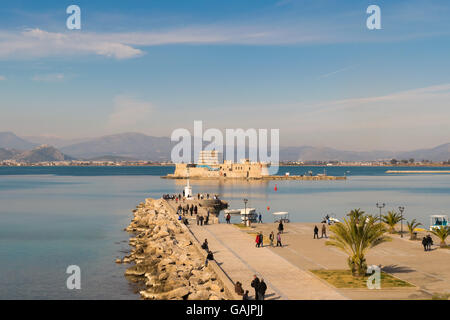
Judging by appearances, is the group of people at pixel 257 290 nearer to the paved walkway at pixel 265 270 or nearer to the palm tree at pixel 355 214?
the paved walkway at pixel 265 270

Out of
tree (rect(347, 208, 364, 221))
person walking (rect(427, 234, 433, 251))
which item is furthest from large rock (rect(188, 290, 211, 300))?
person walking (rect(427, 234, 433, 251))

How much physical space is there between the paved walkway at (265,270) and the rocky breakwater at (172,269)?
119cm

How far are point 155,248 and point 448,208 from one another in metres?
65.7

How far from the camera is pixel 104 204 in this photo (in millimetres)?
92438

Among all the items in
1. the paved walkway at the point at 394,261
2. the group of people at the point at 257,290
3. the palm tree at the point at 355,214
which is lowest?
the paved walkway at the point at 394,261

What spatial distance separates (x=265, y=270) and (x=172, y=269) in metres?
6.53

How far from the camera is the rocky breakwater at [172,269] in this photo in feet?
79.4

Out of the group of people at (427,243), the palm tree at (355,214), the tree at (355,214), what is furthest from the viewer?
the group of people at (427,243)

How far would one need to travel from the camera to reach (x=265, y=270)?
84.7 ft

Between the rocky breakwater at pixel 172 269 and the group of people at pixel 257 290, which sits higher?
the group of people at pixel 257 290

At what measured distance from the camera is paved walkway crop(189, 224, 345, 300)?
2103cm

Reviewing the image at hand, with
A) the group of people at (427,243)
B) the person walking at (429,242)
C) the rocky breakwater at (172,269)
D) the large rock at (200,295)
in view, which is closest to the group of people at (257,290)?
the rocky breakwater at (172,269)
